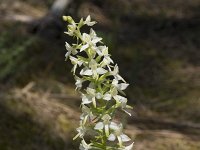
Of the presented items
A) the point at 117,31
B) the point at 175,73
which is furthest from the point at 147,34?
the point at 175,73

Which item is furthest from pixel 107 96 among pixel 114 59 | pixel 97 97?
pixel 114 59

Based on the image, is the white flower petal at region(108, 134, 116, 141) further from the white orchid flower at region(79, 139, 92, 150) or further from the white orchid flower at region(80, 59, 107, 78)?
the white orchid flower at region(80, 59, 107, 78)

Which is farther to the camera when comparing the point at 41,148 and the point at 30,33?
the point at 30,33

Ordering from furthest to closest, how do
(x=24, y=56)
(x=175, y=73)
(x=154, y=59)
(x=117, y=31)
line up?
(x=117, y=31)
(x=154, y=59)
(x=175, y=73)
(x=24, y=56)

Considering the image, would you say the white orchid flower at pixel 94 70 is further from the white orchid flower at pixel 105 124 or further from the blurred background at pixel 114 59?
the blurred background at pixel 114 59

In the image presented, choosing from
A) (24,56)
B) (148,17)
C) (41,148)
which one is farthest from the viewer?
(148,17)

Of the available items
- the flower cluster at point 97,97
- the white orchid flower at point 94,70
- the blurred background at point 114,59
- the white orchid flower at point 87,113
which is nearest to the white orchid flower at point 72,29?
the flower cluster at point 97,97

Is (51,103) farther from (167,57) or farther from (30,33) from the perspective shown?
(167,57)

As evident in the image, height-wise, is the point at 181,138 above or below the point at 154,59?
below

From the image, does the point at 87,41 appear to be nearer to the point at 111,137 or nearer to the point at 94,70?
the point at 94,70
